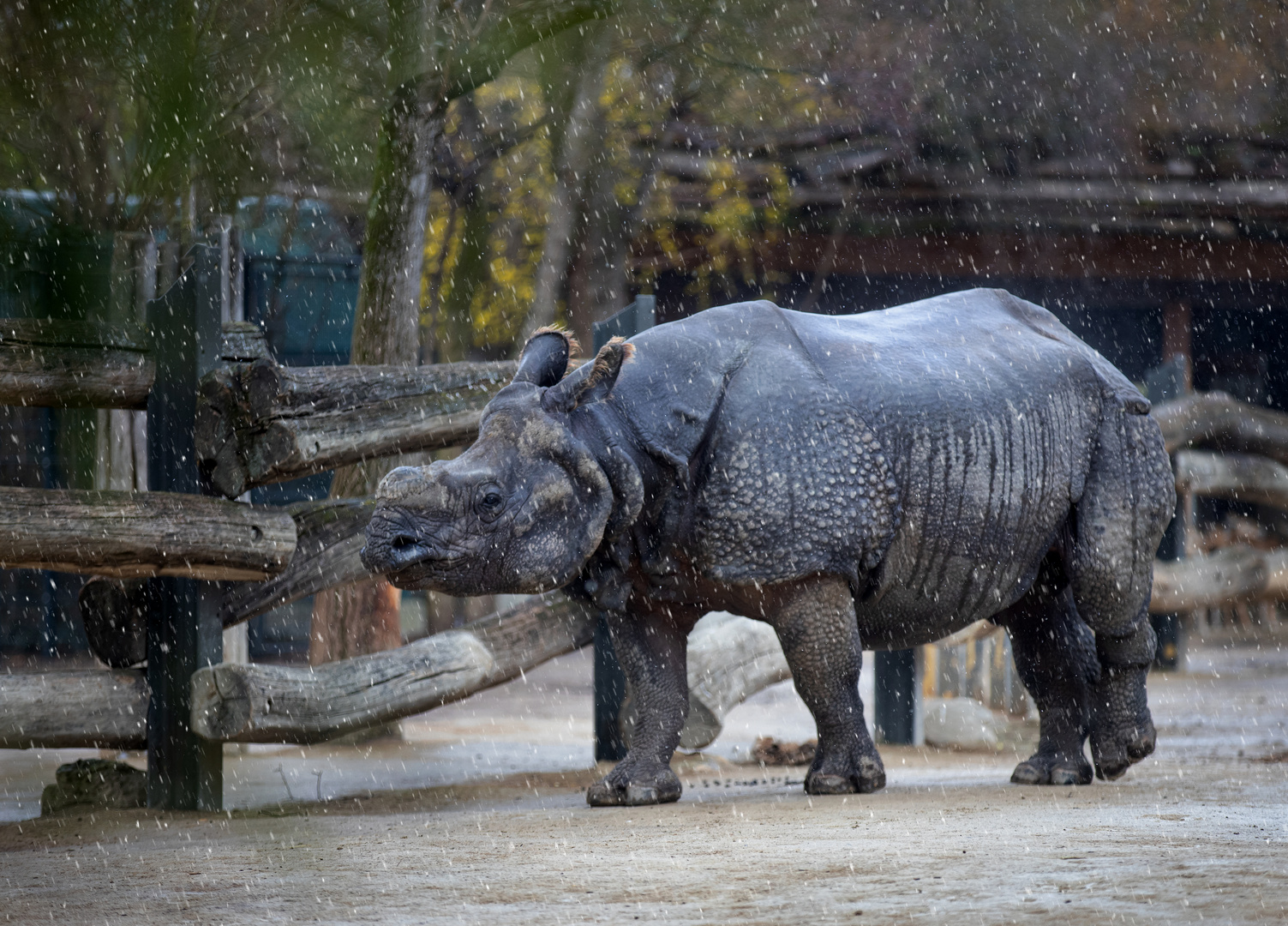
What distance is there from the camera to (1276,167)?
11922mm

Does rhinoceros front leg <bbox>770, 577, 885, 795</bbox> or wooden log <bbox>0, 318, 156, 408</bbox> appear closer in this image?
wooden log <bbox>0, 318, 156, 408</bbox>

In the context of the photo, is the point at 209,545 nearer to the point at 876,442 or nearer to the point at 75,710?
the point at 75,710

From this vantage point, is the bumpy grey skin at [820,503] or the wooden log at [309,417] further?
the wooden log at [309,417]

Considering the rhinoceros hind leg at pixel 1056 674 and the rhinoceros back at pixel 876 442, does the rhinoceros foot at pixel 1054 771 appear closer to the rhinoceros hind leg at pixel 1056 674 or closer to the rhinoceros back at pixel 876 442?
the rhinoceros hind leg at pixel 1056 674

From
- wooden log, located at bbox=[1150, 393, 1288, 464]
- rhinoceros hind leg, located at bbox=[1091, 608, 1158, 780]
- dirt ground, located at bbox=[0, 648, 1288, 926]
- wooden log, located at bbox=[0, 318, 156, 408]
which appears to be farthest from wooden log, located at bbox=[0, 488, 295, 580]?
wooden log, located at bbox=[1150, 393, 1288, 464]

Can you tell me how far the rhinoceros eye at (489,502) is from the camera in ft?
13.7

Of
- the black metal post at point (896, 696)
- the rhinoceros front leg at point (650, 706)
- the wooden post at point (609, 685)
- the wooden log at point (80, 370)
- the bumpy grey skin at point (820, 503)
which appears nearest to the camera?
the wooden log at point (80, 370)

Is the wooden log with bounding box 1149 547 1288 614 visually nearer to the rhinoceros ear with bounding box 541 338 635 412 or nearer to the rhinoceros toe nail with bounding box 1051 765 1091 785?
the rhinoceros toe nail with bounding box 1051 765 1091 785

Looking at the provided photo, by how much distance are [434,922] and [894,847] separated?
1217mm

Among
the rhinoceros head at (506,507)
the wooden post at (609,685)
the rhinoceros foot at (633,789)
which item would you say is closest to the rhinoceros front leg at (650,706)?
the rhinoceros foot at (633,789)

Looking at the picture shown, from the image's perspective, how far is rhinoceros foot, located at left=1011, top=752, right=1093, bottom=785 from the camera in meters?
5.10

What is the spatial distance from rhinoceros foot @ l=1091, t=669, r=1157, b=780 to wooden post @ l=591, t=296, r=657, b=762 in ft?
6.66

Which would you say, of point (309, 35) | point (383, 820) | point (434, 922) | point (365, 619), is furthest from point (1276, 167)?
point (309, 35)

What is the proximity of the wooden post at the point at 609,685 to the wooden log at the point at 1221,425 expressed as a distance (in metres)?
4.52
